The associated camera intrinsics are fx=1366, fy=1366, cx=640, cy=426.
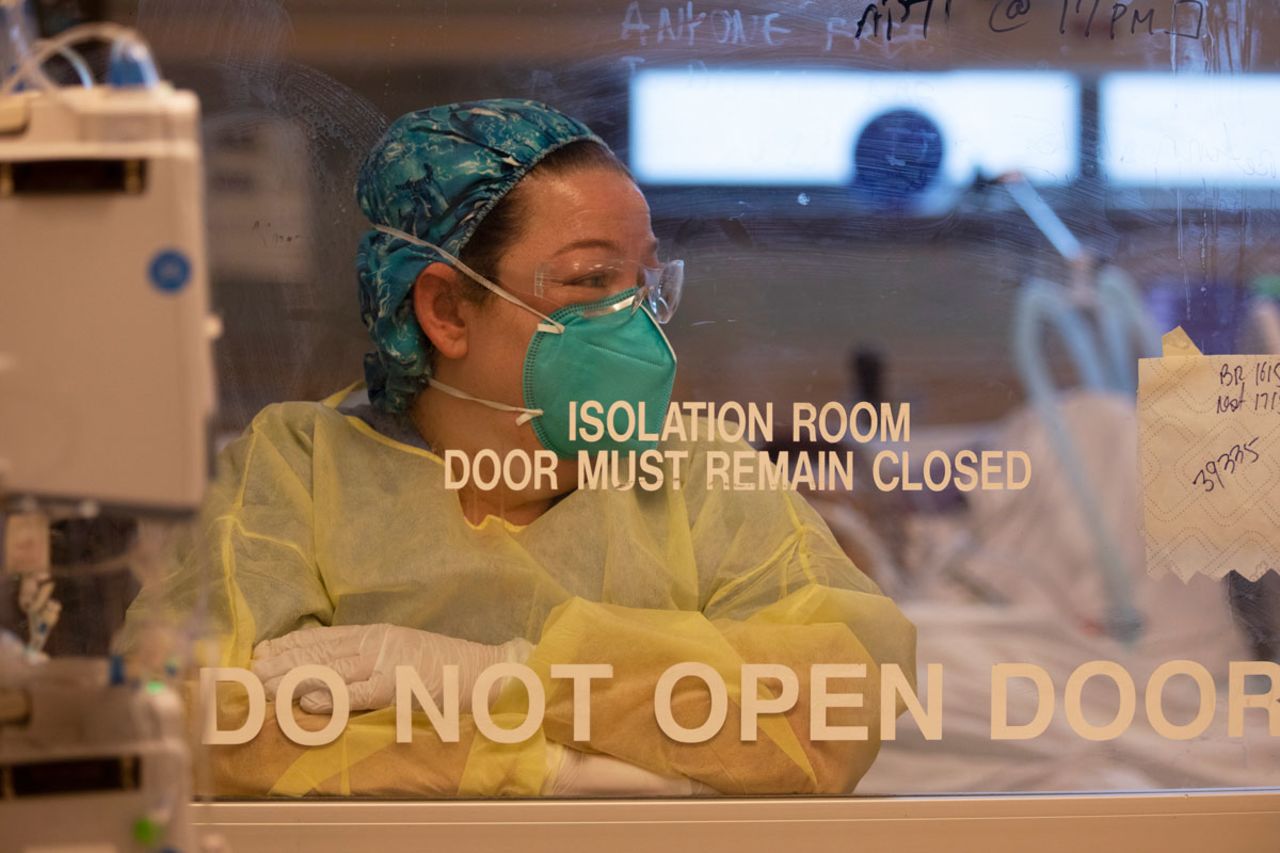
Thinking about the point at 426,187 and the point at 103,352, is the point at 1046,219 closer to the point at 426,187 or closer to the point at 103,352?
the point at 426,187

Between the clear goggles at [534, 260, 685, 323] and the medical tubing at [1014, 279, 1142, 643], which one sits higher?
the clear goggles at [534, 260, 685, 323]

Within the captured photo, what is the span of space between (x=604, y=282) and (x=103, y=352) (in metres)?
0.86

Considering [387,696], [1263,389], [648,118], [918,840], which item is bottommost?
[918,840]

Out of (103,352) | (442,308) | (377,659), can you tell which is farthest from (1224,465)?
(103,352)

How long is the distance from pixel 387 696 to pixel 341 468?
34cm

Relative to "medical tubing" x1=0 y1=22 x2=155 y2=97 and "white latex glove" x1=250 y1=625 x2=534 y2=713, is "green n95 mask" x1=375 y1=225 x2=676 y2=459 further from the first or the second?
"medical tubing" x1=0 y1=22 x2=155 y2=97

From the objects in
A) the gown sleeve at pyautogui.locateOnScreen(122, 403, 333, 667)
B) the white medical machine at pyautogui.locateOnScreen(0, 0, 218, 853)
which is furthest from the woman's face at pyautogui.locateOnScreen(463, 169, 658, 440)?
the white medical machine at pyautogui.locateOnScreen(0, 0, 218, 853)

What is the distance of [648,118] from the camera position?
2.01m

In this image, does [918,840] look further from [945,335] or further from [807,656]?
[945,335]

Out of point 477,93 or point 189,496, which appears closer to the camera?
point 189,496

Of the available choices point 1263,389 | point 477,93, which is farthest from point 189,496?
point 1263,389

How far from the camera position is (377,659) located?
6.49 ft

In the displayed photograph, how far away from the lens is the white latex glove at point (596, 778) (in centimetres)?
Result: 200

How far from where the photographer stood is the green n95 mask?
1965 millimetres
